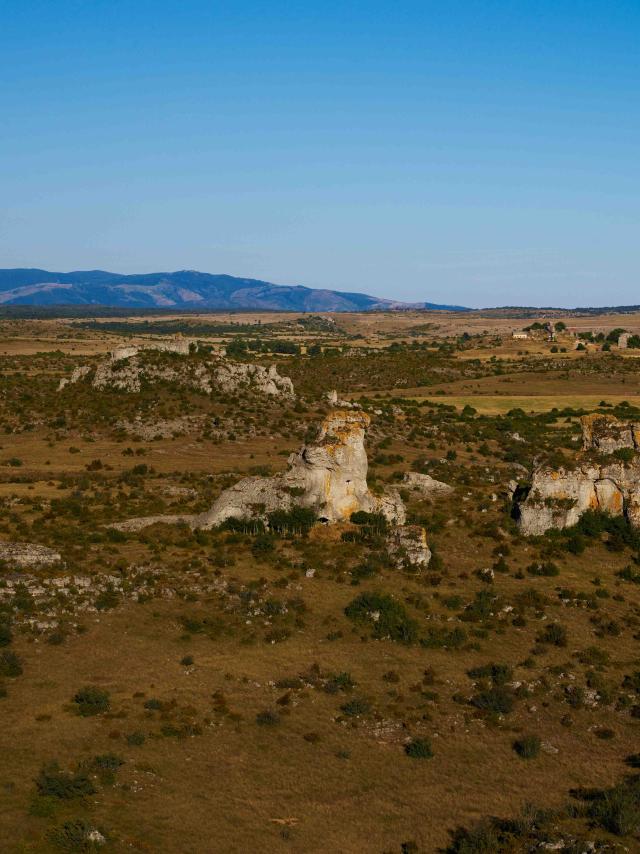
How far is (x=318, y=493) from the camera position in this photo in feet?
138

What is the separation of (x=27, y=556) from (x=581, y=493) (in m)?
27.3

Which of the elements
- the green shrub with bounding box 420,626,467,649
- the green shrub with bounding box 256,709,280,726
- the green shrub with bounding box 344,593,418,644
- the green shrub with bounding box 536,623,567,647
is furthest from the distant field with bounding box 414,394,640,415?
the green shrub with bounding box 256,709,280,726

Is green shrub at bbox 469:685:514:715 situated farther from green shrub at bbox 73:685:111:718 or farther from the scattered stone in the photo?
green shrub at bbox 73:685:111:718

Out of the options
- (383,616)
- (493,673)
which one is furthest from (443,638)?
(493,673)

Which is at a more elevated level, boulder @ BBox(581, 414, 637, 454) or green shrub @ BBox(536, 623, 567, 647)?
boulder @ BBox(581, 414, 637, 454)

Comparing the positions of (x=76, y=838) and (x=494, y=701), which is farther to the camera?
(x=494, y=701)

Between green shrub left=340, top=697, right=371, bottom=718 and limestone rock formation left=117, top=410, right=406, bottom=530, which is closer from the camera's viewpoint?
green shrub left=340, top=697, right=371, bottom=718

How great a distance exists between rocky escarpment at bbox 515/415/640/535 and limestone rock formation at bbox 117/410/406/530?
6.69 m

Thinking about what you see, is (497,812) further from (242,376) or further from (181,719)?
(242,376)

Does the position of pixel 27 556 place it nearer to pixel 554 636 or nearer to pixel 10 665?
pixel 10 665

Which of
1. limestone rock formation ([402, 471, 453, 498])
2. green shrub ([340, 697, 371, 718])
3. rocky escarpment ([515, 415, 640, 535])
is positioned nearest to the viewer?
green shrub ([340, 697, 371, 718])

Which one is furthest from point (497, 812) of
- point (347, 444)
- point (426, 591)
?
point (347, 444)

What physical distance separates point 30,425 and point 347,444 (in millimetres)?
46420

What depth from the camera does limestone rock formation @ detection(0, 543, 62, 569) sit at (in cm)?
3596
